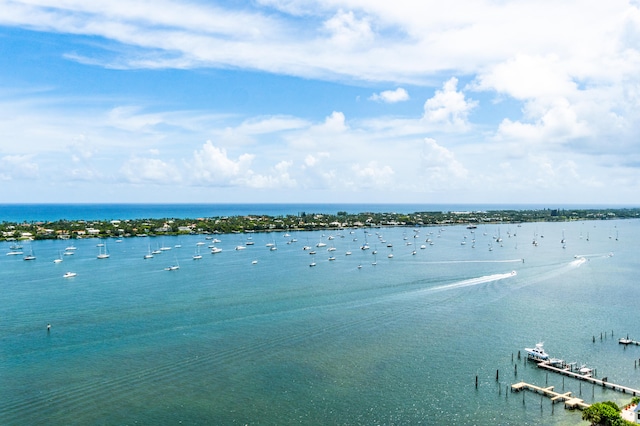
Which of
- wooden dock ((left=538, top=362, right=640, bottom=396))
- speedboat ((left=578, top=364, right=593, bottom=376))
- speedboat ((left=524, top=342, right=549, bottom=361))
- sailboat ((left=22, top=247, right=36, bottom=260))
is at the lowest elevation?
wooden dock ((left=538, top=362, right=640, bottom=396))

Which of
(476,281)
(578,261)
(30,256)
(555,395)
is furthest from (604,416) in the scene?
(30,256)

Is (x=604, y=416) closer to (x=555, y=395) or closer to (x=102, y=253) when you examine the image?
(x=555, y=395)

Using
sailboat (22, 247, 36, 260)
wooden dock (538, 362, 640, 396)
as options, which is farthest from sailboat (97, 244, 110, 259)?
wooden dock (538, 362, 640, 396)

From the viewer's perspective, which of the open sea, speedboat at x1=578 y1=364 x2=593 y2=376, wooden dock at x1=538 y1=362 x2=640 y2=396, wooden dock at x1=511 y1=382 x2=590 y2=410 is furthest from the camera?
speedboat at x1=578 y1=364 x2=593 y2=376

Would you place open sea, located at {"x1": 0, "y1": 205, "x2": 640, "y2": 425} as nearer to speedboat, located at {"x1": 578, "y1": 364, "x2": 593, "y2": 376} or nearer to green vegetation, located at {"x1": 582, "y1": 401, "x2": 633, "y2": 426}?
speedboat, located at {"x1": 578, "y1": 364, "x2": 593, "y2": 376}

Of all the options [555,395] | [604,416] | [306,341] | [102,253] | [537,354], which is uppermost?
[102,253]

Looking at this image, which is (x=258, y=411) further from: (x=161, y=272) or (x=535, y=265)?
(x=535, y=265)
